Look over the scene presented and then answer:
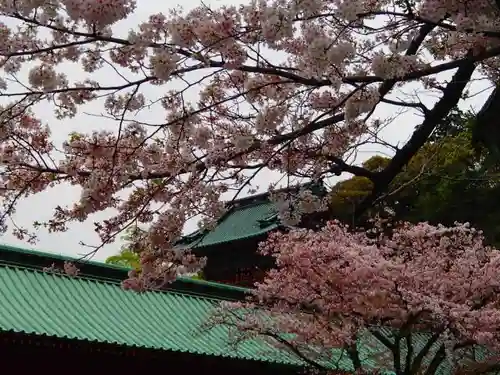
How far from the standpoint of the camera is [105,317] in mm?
9625

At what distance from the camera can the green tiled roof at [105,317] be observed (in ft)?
28.4

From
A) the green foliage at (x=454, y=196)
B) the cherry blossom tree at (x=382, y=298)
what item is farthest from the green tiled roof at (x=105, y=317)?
the green foliage at (x=454, y=196)

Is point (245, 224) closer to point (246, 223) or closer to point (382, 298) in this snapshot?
point (246, 223)

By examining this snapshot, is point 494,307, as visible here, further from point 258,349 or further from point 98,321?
point 98,321

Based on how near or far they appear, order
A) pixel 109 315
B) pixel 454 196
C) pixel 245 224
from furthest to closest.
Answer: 1. pixel 454 196
2. pixel 245 224
3. pixel 109 315

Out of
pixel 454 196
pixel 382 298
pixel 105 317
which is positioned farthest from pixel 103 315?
pixel 454 196

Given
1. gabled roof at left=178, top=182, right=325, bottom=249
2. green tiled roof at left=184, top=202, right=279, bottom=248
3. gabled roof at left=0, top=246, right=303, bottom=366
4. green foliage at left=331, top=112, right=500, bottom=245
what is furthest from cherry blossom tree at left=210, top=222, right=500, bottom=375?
green foliage at left=331, top=112, right=500, bottom=245

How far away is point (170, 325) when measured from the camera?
10.3 m

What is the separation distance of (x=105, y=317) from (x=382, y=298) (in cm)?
375

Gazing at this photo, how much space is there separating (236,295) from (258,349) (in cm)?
Result: 303

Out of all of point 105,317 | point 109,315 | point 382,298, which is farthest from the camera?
point 109,315

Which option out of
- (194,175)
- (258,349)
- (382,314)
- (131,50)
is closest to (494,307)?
(382,314)

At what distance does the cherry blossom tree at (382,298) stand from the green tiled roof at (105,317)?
19.8 inches

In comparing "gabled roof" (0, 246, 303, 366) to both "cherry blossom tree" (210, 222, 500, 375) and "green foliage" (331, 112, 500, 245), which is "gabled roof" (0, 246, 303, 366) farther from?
"green foliage" (331, 112, 500, 245)
